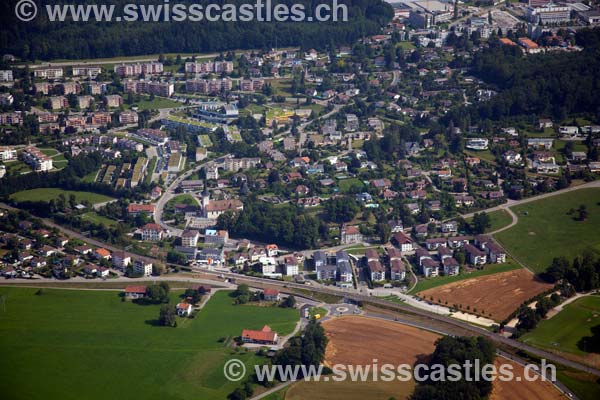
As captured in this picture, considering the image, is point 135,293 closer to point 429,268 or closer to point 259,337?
point 259,337

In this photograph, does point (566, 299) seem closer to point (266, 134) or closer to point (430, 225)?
point (430, 225)

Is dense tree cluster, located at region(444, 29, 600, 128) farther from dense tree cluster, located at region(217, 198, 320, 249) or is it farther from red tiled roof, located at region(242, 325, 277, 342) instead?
red tiled roof, located at region(242, 325, 277, 342)

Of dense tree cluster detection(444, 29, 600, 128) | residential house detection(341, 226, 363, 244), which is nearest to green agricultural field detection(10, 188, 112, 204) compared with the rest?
residential house detection(341, 226, 363, 244)

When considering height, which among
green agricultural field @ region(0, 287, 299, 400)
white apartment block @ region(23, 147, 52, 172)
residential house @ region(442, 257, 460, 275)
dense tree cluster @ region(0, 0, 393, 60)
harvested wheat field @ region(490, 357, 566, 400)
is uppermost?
dense tree cluster @ region(0, 0, 393, 60)

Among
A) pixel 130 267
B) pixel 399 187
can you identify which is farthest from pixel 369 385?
pixel 399 187

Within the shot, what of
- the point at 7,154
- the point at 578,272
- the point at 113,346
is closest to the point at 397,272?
the point at 578,272
